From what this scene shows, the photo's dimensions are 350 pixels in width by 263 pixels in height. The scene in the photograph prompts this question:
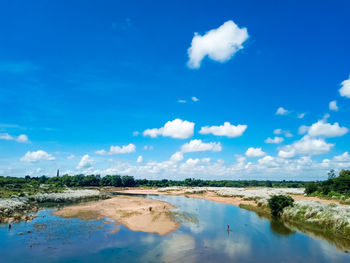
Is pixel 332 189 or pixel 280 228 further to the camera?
pixel 332 189

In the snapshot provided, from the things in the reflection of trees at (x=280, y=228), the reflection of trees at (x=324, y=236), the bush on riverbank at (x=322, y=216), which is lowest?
the reflection of trees at (x=280, y=228)

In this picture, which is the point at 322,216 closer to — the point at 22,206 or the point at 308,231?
the point at 308,231

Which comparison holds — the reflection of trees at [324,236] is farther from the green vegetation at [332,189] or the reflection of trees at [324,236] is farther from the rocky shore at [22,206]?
the rocky shore at [22,206]

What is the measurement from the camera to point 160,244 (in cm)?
2911

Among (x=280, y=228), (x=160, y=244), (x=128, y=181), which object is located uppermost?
(x=128, y=181)

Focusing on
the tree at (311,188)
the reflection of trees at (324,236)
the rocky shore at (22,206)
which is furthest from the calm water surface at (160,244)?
the tree at (311,188)

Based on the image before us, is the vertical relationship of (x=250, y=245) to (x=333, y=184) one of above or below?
below

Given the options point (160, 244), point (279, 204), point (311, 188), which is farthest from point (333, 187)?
point (160, 244)

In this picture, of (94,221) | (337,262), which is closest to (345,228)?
(337,262)

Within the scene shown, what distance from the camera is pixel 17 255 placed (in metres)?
24.6

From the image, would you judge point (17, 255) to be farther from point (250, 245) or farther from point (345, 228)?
point (345, 228)

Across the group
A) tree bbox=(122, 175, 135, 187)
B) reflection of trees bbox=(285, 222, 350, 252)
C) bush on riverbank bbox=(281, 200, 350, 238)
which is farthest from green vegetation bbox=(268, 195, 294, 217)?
tree bbox=(122, 175, 135, 187)

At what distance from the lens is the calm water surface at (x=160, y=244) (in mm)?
24781

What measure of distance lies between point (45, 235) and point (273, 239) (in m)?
32.7
